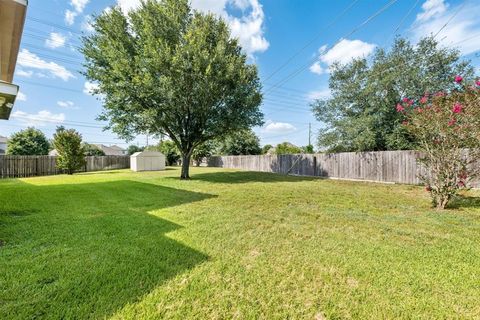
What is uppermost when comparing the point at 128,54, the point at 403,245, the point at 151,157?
the point at 128,54

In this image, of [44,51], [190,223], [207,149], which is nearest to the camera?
[190,223]

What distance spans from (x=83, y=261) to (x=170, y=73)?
980cm

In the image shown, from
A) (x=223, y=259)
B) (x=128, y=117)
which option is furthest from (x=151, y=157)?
(x=223, y=259)

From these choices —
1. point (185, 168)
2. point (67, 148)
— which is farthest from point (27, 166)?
point (185, 168)

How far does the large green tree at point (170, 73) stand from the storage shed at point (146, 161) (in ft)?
25.2

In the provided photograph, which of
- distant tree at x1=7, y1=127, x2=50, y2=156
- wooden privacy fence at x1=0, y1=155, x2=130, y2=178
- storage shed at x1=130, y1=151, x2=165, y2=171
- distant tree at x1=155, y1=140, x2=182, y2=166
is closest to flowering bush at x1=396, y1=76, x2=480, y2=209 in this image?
storage shed at x1=130, y1=151, x2=165, y2=171

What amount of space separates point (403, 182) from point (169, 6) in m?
14.2

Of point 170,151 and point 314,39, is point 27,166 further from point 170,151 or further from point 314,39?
point 314,39

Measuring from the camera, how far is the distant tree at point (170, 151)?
29.2 meters

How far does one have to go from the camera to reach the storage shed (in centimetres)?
1970

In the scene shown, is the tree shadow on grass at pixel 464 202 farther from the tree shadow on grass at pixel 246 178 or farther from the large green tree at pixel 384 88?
the tree shadow on grass at pixel 246 178

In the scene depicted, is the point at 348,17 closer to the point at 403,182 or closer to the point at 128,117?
the point at 403,182

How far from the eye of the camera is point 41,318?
1.75m

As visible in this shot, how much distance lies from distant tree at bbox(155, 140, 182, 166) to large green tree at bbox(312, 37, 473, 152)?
65.2 feet
